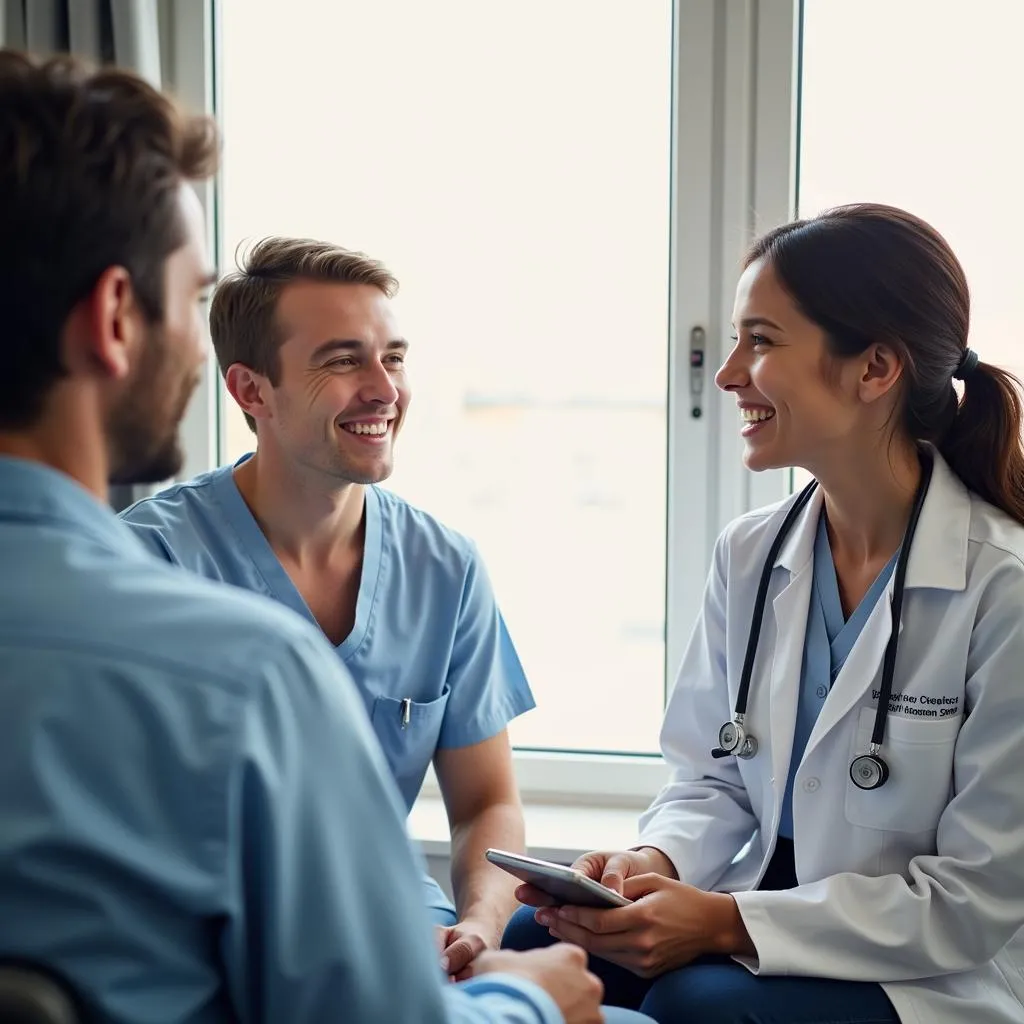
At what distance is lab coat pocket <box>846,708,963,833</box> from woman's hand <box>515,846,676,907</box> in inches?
11.1

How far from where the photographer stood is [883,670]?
1541 millimetres

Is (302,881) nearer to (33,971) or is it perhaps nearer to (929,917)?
(33,971)

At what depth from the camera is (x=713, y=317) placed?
7.72 ft

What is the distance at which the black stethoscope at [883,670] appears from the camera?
4.96 ft

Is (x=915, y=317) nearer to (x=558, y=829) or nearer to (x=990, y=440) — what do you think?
(x=990, y=440)

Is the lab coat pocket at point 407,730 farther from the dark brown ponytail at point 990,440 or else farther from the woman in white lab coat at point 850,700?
the dark brown ponytail at point 990,440

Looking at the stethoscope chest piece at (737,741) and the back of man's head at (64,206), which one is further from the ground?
the back of man's head at (64,206)

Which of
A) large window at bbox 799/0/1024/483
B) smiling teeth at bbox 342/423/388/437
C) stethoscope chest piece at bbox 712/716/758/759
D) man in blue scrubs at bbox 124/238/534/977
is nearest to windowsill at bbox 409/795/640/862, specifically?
man in blue scrubs at bbox 124/238/534/977

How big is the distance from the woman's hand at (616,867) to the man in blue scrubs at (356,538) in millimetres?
168

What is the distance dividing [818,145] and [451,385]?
86 cm

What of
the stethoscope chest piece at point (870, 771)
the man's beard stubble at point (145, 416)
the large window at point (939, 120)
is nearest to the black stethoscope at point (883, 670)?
the stethoscope chest piece at point (870, 771)

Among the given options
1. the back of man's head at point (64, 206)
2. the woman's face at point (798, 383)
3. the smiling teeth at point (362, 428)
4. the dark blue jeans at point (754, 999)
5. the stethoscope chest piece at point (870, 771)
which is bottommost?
the dark blue jeans at point (754, 999)

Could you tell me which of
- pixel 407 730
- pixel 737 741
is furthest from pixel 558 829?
pixel 737 741

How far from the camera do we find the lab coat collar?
1.53m
